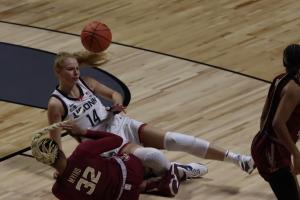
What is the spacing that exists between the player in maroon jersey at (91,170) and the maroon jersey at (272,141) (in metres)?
0.86

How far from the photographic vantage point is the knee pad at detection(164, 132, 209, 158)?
646 centimetres

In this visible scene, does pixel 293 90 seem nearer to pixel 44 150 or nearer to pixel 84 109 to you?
pixel 44 150

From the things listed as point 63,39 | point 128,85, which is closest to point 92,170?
point 128,85

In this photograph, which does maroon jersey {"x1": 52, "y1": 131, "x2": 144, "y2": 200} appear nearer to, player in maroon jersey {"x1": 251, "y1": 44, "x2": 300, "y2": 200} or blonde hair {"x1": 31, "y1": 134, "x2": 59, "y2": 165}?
blonde hair {"x1": 31, "y1": 134, "x2": 59, "y2": 165}

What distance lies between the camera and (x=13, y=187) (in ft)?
21.9

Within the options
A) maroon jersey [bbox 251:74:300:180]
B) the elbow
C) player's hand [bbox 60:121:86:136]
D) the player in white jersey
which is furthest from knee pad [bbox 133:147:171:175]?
the elbow

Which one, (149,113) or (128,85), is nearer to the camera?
(149,113)

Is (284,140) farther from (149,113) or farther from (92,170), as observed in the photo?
(149,113)

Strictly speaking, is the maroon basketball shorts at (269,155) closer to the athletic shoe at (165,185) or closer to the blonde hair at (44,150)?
the athletic shoe at (165,185)

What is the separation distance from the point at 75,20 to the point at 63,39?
2.28ft

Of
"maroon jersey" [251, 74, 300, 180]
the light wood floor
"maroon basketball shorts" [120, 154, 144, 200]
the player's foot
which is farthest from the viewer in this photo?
the light wood floor

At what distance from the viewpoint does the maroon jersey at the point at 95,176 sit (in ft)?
17.5

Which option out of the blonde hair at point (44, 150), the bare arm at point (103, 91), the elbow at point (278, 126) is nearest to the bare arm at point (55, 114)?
the bare arm at point (103, 91)

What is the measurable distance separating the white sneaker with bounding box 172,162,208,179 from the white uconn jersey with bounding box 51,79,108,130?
2.25 feet
